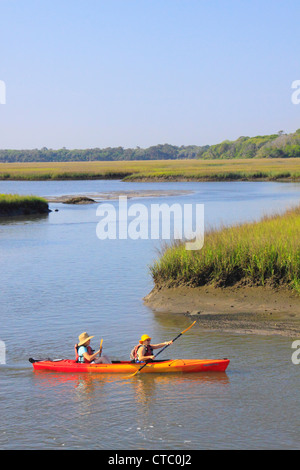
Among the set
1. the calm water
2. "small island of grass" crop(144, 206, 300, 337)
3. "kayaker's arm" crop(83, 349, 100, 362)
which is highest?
"small island of grass" crop(144, 206, 300, 337)

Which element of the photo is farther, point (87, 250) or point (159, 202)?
point (159, 202)

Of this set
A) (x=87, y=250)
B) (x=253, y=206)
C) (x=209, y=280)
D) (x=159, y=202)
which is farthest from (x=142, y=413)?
(x=159, y=202)

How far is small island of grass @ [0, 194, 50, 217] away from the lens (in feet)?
173

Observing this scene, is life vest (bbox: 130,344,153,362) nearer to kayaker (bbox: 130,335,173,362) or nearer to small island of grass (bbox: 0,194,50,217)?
kayaker (bbox: 130,335,173,362)

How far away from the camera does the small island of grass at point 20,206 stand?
52.8 meters

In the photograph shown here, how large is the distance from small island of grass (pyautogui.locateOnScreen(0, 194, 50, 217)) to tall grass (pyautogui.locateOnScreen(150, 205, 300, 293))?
A: 33.6 meters

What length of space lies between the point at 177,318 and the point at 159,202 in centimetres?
4741

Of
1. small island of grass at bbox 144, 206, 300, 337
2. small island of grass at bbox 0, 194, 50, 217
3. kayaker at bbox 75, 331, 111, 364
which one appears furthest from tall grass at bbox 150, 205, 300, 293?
small island of grass at bbox 0, 194, 50, 217

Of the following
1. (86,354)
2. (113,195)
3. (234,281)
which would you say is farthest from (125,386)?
(113,195)

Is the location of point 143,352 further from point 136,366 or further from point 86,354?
point 86,354

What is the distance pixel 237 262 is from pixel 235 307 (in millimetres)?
1592

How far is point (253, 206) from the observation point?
179ft

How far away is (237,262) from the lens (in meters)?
19.7
